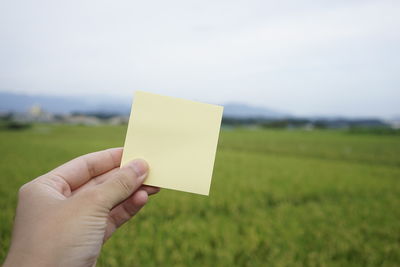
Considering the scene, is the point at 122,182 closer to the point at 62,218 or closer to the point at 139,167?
the point at 139,167

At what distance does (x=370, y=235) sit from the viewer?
370 cm

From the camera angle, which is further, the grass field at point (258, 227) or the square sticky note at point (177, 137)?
the grass field at point (258, 227)

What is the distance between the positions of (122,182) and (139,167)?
108 millimetres

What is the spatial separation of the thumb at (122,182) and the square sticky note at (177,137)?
51 mm

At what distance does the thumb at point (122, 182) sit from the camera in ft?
3.95

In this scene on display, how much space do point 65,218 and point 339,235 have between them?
3628 millimetres

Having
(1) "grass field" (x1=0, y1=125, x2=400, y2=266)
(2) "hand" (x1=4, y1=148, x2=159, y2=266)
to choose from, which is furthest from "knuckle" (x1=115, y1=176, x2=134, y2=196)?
(1) "grass field" (x1=0, y1=125, x2=400, y2=266)

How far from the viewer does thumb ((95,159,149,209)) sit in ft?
3.95

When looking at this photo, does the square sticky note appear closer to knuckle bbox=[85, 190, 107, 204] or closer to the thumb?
the thumb

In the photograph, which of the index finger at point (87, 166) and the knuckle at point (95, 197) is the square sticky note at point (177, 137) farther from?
the index finger at point (87, 166)

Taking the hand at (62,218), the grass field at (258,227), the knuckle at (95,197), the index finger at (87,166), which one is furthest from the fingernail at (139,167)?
the grass field at (258,227)

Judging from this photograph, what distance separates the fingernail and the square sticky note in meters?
0.03

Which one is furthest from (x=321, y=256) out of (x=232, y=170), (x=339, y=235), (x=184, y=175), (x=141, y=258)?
(x=232, y=170)

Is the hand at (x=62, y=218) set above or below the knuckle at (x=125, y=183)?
below
